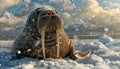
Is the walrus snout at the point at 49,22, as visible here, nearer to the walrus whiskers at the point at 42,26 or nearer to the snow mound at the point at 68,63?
the walrus whiskers at the point at 42,26

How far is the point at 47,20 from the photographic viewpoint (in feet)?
26.4

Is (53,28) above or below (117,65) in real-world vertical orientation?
above

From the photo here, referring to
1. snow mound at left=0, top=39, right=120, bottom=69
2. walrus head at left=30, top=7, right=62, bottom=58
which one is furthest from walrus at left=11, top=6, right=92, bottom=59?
snow mound at left=0, top=39, right=120, bottom=69

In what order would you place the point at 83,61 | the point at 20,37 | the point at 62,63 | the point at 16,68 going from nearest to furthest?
the point at 16,68 → the point at 62,63 → the point at 83,61 → the point at 20,37

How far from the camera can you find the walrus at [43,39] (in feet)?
26.9

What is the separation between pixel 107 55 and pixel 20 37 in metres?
2.41

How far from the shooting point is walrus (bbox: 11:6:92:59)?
26.9ft

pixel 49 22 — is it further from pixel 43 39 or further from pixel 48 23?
pixel 43 39

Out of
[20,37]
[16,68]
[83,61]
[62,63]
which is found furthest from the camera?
[20,37]

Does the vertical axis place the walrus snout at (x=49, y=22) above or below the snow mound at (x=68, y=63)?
above

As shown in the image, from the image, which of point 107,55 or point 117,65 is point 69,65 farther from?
point 107,55


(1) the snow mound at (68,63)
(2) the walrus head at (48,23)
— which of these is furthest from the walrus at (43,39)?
(1) the snow mound at (68,63)

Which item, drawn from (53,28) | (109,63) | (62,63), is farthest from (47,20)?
(109,63)

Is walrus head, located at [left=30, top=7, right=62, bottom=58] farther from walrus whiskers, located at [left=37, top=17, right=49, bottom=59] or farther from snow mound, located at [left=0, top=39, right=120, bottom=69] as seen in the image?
snow mound, located at [left=0, top=39, right=120, bottom=69]
